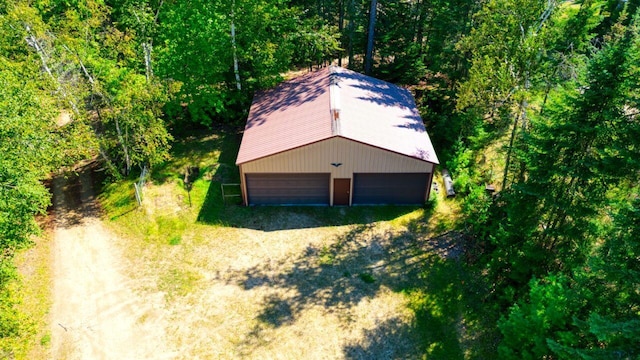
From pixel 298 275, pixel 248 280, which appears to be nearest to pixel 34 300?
pixel 248 280

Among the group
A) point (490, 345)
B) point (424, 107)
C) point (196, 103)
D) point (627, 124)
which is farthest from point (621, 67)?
point (196, 103)

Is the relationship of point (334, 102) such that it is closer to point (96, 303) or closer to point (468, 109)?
point (468, 109)

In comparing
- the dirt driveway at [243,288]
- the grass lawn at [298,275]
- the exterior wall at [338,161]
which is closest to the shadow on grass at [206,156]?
the grass lawn at [298,275]

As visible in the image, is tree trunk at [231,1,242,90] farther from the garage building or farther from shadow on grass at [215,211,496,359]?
shadow on grass at [215,211,496,359]

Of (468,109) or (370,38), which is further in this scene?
(370,38)

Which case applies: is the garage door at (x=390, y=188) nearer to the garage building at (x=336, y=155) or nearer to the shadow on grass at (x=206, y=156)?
the garage building at (x=336, y=155)

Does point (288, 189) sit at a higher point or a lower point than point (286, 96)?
lower

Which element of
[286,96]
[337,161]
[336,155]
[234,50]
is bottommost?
[337,161]
